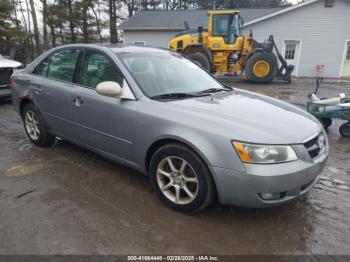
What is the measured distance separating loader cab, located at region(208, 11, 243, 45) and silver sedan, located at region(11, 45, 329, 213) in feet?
32.1

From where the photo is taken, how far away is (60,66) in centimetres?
399

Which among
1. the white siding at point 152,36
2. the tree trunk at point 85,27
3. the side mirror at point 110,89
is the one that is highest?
the tree trunk at point 85,27

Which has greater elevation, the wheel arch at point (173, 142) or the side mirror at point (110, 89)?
the side mirror at point (110, 89)

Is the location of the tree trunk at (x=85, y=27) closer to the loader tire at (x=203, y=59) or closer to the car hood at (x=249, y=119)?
the loader tire at (x=203, y=59)

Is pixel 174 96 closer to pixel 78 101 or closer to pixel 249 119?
pixel 249 119

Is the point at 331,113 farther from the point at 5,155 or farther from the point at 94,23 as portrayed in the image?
the point at 94,23

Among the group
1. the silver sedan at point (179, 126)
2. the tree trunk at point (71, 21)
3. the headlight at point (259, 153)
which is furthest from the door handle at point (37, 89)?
the tree trunk at point (71, 21)

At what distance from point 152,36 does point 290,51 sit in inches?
391

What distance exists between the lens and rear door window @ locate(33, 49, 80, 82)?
3.76m

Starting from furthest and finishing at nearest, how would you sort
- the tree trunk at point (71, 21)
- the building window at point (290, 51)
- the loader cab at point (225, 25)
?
the tree trunk at point (71, 21) < the building window at point (290, 51) < the loader cab at point (225, 25)

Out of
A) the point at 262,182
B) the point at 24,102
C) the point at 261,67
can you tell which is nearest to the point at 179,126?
the point at 262,182

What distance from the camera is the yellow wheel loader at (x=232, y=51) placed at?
12.5m

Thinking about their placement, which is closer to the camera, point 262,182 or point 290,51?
point 262,182

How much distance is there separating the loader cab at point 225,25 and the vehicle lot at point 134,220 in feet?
33.9
